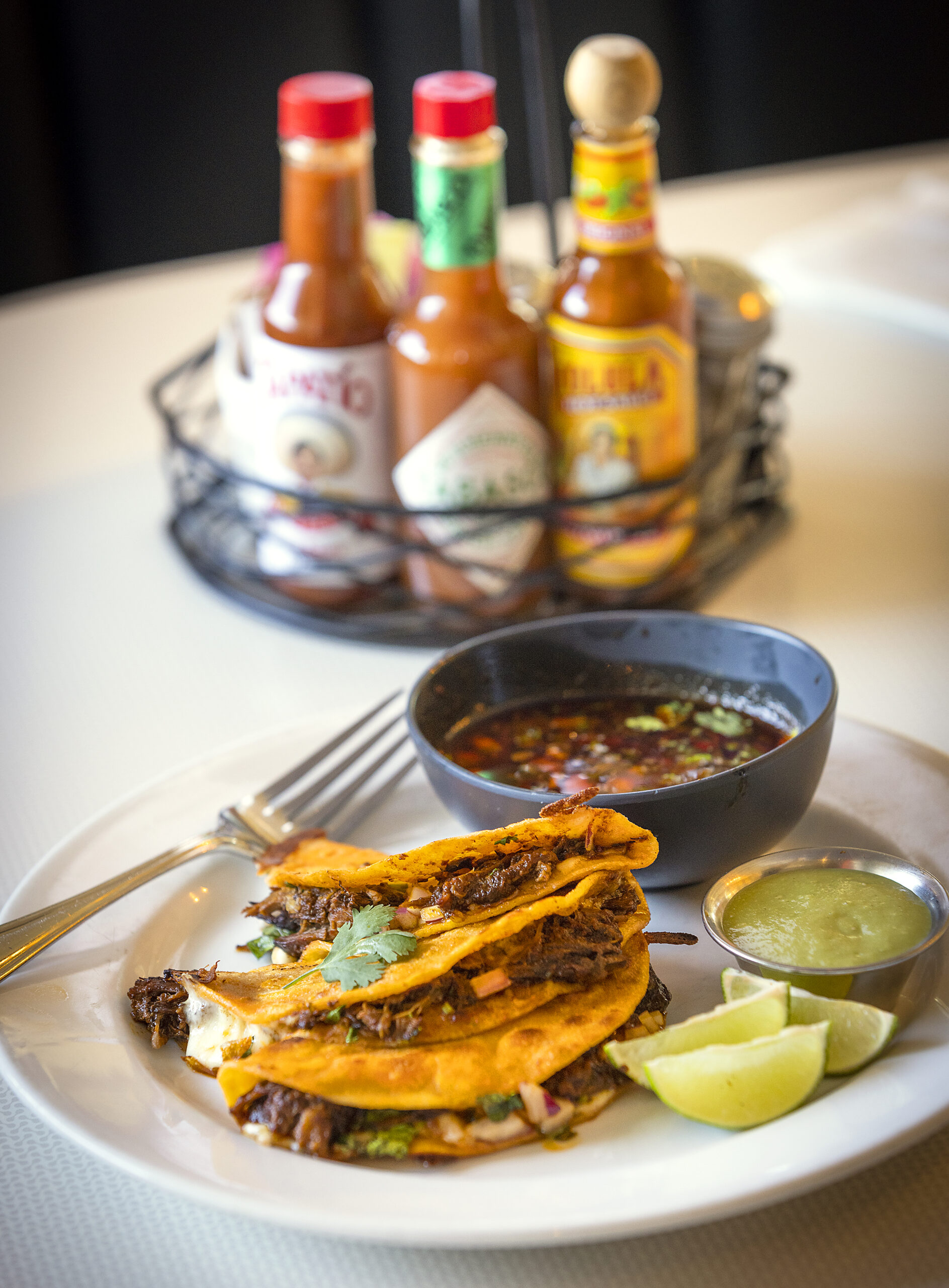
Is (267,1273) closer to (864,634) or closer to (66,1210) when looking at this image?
(66,1210)

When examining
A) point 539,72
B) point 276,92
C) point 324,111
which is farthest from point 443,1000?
point 276,92

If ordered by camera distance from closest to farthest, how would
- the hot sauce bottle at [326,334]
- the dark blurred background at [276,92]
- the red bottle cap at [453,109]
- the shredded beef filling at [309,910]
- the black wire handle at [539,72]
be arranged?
the shredded beef filling at [309,910] < the red bottle cap at [453,109] < the hot sauce bottle at [326,334] < the black wire handle at [539,72] < the dark blurred background at [276,92]

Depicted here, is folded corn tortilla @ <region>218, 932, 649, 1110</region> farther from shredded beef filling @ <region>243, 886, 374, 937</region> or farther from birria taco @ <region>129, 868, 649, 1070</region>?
shredded beef filling @ <region>243, 886, 374, 937</region>

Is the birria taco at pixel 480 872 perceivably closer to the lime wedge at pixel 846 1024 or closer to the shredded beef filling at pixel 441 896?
the shredded beef filling at pixel 441 896

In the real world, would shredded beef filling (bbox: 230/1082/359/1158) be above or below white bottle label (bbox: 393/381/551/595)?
below

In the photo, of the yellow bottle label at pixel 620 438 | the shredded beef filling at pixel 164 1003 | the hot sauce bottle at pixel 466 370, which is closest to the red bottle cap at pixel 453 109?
the hot sauce bottle at pixel 466 370

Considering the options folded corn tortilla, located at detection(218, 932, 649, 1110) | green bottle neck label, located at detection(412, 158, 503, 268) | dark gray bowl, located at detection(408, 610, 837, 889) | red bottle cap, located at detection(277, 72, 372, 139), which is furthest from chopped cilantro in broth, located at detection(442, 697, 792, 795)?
red bottle cap, located at detection(277, 72, 372, 139)

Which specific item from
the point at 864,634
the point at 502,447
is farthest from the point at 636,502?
the point at 864,634
